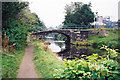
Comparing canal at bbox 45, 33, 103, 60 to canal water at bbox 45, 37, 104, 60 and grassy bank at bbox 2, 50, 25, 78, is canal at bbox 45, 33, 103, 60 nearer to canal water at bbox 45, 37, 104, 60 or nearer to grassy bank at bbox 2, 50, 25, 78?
canal water at bbox 45, 37, 104, 60

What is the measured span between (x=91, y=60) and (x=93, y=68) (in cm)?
19

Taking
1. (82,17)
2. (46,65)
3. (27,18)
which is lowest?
(46,65)

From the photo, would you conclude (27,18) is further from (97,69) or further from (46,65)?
(97,69)

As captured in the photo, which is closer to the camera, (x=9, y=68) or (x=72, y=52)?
(x=9, y=68)

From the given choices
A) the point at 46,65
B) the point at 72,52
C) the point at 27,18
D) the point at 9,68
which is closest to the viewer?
the point at 9,68

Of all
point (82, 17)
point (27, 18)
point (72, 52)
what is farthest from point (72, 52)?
point (82, 17)

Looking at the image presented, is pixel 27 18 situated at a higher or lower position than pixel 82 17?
lower

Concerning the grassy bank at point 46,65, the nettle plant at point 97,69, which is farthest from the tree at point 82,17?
the nettle plant at point 97,69

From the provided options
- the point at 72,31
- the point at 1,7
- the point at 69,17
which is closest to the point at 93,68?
the point at 1,7

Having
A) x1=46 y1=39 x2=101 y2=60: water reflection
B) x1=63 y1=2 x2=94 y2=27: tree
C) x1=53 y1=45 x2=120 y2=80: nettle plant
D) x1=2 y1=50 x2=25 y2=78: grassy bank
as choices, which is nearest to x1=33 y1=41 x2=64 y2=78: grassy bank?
x1=53 y1=45 x2=120 y2=80: nettle plant

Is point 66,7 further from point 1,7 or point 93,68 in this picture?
point 93,68

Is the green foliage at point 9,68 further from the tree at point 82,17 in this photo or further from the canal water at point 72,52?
the tree at point 82,17

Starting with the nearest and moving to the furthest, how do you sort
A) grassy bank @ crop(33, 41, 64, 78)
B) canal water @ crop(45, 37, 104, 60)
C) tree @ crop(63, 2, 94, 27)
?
grassy bank @ crop(33, 41, 64, 78)
canal water @ crop(45, 37, 104, 60)
tree @ crop(63, 2, 94, 27)

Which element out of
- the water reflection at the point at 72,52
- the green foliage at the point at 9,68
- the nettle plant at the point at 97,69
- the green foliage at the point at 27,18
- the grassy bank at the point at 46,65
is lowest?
the water reflection at the point at 72,52
